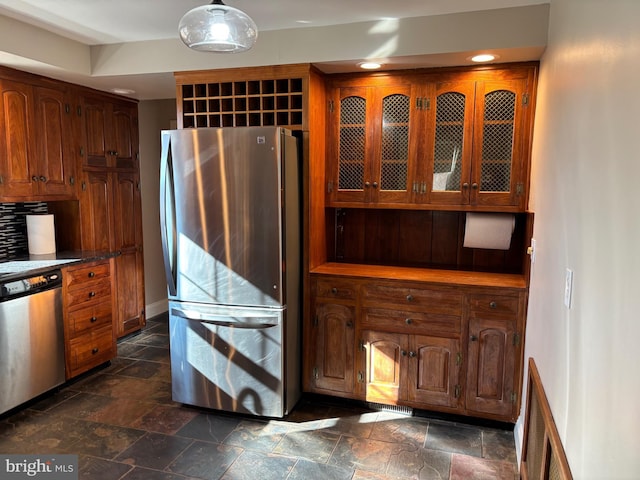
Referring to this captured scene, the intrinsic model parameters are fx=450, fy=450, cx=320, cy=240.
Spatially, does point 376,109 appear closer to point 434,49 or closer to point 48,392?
point 434,49

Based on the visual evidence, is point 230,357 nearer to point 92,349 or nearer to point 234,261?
point 234,261

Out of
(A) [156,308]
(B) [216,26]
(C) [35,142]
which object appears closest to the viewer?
(B) [216,26]

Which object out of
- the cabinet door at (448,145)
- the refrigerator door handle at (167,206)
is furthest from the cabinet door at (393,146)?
the refrigerator door handle at (167,206)

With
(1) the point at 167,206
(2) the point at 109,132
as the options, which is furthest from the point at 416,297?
(2) the point at 109,132

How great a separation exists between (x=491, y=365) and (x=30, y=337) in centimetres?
299

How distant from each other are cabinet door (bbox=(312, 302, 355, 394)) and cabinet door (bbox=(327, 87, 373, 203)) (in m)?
0.80

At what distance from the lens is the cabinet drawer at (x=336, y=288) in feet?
9.79

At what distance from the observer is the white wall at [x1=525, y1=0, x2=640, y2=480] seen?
3.13 feet

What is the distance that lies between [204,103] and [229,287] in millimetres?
1360

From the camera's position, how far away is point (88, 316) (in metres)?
3.48

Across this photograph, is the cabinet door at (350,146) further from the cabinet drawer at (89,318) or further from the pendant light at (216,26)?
the cabinet drawer at (89,318)

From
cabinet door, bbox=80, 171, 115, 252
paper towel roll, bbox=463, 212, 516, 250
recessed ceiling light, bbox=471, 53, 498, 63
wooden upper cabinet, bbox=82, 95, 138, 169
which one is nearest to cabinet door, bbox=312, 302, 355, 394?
paper towel roll, bbox=463, 212, 516, 250

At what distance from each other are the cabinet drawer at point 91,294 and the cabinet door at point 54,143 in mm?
772

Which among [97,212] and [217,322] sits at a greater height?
[97,212]
